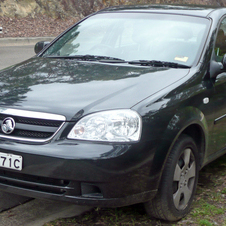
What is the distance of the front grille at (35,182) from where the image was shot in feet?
9.14

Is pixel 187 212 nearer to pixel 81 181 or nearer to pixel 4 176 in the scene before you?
pixel 81 181

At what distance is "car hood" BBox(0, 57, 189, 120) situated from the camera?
287 centimetres

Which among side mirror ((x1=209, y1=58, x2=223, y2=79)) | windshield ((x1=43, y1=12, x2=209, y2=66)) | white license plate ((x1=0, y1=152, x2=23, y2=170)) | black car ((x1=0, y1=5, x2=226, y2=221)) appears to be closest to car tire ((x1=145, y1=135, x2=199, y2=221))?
black car ((x1=0, y1=5, x2=226, y2=221))

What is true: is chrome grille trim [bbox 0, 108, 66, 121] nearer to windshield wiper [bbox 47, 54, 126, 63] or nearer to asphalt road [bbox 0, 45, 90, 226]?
asphalt road [bbox 0, 45, 90, 226]

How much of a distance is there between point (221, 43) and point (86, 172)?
1.99 metres

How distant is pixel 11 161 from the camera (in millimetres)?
2797

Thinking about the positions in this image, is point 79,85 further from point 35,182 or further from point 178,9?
point 178,9

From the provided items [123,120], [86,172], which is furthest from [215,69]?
[86,172]

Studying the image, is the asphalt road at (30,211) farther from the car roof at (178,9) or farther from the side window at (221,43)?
the car roof at (178,9)

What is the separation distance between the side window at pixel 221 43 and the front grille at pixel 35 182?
186 centimetres

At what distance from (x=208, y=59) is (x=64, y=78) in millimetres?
1213

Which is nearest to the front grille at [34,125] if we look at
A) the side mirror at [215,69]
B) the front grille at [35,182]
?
the front grille at [35,182]

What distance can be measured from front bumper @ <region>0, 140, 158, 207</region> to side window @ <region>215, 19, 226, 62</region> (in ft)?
4.80

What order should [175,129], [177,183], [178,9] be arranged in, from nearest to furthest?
[175,129] < [177,183] < [178,9]
